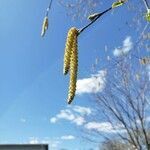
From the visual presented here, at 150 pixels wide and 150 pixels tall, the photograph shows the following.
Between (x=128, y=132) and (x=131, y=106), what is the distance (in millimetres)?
1700

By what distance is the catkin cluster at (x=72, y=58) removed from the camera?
143 centimetres

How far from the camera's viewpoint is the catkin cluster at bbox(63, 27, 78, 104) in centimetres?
143

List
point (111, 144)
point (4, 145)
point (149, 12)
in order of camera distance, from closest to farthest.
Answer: point (149, 12) → point (4, 145) → point (111, 144)

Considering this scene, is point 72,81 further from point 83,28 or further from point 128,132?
point 128,132

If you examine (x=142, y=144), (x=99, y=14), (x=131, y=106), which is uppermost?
(x=131, y=106)

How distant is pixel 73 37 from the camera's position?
1.50 metres

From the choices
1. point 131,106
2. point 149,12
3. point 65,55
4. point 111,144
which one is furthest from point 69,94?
point 111,144

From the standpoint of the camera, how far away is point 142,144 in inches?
1062

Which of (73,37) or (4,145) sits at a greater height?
(4,145)

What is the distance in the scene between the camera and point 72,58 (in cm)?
146

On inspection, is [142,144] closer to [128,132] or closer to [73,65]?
[128,132]

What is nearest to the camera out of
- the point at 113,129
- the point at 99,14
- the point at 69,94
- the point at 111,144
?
the point at 69,94

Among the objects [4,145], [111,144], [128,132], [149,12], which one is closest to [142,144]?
[128,132]

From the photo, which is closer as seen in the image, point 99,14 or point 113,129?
point 99,14
